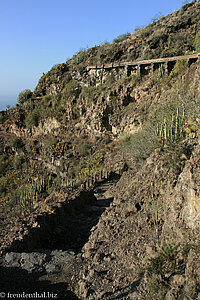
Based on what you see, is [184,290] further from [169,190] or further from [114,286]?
[169,190]

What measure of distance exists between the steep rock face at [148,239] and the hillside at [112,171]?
2 centimetres

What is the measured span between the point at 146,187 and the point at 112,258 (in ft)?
5.89

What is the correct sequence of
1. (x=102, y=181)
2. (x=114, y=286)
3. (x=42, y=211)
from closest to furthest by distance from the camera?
(x=114, y=286) → (x=42, y=211) → (x=102, y=181)

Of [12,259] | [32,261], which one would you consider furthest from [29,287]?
[12,259]

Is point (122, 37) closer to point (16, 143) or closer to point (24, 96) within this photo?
point (24, 96)

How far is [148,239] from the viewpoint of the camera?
4.56 m

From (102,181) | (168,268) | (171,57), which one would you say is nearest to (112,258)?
(168,268)

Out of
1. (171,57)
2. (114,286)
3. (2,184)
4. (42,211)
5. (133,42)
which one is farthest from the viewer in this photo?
(133,42)

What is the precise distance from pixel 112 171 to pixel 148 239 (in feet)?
32.9

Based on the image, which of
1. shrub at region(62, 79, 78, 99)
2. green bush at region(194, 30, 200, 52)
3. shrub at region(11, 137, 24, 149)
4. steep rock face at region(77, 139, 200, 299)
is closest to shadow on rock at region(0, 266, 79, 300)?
steep rock face at region(77, 139, 200, 299)

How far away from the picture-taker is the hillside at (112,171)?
12.8ft

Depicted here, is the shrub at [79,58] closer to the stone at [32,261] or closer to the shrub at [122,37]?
the shrub at [122,37]

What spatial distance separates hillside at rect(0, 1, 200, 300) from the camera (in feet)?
12.8

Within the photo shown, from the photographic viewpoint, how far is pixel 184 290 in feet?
9.34
